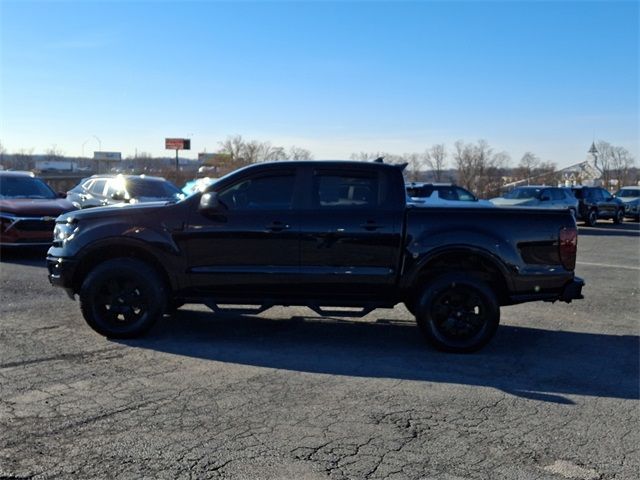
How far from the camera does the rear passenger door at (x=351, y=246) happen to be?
6.42 metres

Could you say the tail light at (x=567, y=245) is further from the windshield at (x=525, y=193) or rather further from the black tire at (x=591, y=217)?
the black tire at (x=591, y=217)

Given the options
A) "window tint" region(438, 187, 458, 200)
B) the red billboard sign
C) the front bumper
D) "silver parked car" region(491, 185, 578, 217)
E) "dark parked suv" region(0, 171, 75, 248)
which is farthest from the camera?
the red billboard sign

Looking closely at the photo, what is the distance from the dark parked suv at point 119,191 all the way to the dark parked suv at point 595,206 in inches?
739

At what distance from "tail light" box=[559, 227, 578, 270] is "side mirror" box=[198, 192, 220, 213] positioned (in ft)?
11.5

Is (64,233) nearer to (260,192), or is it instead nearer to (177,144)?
(260,192)

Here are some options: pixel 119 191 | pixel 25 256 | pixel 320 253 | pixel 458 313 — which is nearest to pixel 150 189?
pixel 119 191

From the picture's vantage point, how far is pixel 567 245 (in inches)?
253

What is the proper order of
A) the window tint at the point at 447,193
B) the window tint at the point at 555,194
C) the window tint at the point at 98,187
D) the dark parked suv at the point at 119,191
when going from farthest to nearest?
1. the window tint at the point at 555,194
2. the window tint at the point at 447,193
3. the window tint at the point at 98,187
4. the dark parked suv at the point at 119,191

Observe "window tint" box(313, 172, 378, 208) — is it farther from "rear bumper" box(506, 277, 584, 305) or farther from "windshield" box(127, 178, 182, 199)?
Answer: "windshield" box(127, 178, 182, 199)

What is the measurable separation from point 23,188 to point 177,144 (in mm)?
42926

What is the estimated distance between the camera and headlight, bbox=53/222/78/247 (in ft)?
22.2

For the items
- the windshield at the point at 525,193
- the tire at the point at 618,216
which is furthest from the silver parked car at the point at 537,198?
the tire at the point at 618,216

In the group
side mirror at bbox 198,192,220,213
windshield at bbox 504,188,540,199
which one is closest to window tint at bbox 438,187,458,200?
windshield at bbox 504,188,540,199

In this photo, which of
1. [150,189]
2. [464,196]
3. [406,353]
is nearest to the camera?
[406,353]
